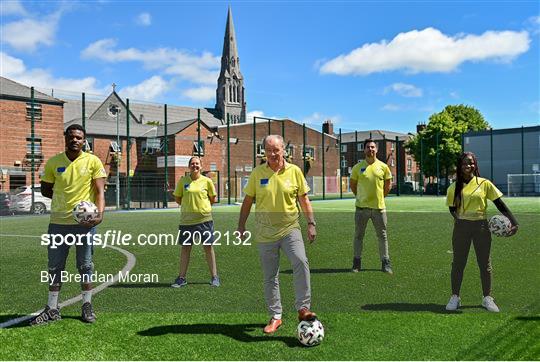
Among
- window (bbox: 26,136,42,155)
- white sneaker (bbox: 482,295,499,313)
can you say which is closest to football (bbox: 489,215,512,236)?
white sneaker (bbox: 482,295,499,313)

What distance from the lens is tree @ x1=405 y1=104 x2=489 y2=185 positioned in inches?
2207

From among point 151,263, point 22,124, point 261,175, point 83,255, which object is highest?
point 22,124

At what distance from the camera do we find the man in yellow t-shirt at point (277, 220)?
497 cm

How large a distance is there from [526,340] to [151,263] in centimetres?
655

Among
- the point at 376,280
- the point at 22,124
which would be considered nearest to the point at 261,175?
the point at 376,280

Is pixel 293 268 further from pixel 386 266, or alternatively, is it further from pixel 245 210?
pixel 386 266

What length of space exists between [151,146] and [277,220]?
40.9 metres

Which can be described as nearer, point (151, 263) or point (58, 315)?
point (58, 315)

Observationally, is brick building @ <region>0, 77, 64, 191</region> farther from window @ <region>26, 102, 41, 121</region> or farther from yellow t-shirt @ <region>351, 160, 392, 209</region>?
yellow t-shirt @ <region>351, 160, 392, 209</region>

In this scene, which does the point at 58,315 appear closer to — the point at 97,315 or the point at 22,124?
the point at 97,315

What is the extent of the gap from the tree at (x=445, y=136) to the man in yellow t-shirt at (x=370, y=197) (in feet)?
152

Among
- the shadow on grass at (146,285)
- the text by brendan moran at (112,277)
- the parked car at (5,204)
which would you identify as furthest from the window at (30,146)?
the shadow on grass at (146,285)

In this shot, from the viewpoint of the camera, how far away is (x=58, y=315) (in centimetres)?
544

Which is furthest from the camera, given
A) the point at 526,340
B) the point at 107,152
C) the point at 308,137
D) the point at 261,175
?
the point at 308,137
